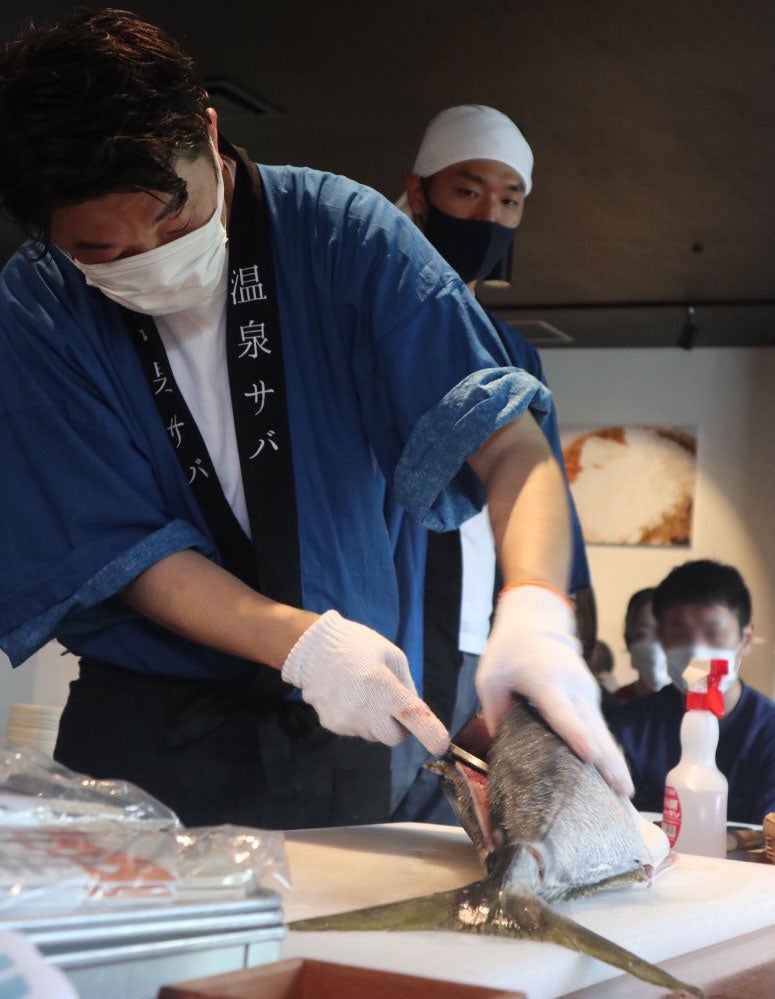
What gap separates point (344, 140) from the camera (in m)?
4.77

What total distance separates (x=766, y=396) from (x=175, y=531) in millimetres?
6164

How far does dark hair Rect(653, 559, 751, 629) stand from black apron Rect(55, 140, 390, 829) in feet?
7.67

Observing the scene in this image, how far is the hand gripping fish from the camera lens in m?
0.89

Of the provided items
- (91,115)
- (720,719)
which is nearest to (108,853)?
(91,115)

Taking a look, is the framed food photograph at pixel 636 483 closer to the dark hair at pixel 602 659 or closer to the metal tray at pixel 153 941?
the dark hair at pixel 602 659

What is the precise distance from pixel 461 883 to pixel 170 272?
69 cm

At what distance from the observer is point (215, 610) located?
1336mm

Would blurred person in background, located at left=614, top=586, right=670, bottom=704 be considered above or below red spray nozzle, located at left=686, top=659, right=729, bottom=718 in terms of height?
below

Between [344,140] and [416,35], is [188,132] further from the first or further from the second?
[344,140]

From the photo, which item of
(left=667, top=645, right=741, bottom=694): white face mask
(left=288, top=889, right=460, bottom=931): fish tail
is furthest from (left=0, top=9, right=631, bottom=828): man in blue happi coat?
(left=667, top=645, right=741, bottom=694): white face mask

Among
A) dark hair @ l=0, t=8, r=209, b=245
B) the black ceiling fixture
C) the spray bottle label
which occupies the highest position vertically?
the black ceiling fixture

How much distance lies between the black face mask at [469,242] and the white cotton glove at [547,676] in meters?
1.79

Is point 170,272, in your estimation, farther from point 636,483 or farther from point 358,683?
point 636,483

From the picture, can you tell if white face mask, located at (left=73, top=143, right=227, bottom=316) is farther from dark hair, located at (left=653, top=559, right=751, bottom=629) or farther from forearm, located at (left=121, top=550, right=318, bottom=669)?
Result: dark hair, located at (left=653, top=559, right=751, bottom=629)
